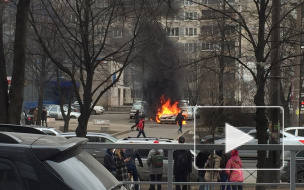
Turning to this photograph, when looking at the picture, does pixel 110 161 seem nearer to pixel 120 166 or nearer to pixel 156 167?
pixel 120 166

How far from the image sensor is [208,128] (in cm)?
1164

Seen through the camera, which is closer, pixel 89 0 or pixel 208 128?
pixel 208 128

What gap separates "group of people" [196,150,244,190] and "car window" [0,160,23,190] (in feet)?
16.9

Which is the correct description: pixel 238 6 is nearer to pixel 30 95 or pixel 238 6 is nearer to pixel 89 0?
pixel 89 0

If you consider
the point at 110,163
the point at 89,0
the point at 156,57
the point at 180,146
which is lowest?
the point at 110,163

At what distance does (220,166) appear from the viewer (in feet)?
27.8

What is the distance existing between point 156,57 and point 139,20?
3.08m

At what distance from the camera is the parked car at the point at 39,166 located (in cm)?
271

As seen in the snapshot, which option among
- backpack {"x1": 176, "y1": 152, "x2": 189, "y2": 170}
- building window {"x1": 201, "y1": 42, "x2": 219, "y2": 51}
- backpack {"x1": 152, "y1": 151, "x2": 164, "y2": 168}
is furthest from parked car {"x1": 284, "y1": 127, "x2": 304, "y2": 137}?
backpack {"x1": 152, "y1": 151, "x2": 164, "y2": 168}

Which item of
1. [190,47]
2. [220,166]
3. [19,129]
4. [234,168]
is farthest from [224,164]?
[190,47]

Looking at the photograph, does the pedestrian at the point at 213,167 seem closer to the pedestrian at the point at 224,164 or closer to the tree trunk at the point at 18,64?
the pedestrian at the point at 224,164

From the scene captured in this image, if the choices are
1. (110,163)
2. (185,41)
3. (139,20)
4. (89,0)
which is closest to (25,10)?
(110,163)

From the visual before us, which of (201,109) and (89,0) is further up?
(89,0)

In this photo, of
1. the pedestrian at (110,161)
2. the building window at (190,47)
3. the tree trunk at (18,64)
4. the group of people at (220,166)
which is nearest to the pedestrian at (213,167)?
the group of people at (220,166)
